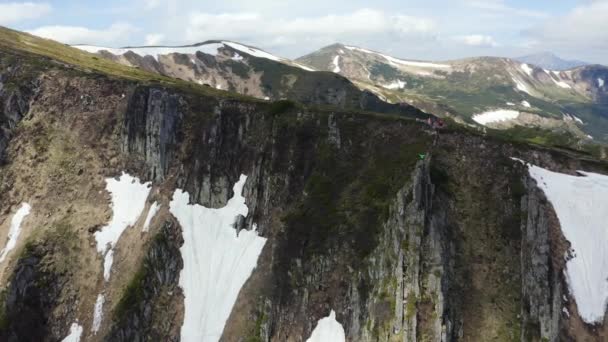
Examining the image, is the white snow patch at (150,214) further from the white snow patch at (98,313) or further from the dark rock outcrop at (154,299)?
the white snow patch at (98,313)

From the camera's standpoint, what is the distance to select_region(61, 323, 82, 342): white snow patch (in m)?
69.0

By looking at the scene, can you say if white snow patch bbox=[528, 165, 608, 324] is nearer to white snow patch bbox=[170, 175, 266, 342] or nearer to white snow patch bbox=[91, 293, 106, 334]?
white snow patch bbox=[170, 175, 266, 342]

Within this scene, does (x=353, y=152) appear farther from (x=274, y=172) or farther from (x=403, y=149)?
(x=274, y=172)

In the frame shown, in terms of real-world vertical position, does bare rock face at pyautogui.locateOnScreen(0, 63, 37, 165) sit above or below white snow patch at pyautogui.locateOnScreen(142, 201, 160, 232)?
above

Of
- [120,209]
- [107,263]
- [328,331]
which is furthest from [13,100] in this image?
[328,331]

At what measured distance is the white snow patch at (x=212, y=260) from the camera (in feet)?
225

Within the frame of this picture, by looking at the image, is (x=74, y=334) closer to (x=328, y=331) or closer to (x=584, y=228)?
(x=328, y=331)

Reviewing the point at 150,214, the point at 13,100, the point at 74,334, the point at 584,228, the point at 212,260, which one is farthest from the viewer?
the point at 13,100

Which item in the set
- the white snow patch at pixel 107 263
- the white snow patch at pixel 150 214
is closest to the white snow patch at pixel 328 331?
the white snow patch at pixel 150 214

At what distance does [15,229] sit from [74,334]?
23.0 m

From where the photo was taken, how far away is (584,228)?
2245 inches

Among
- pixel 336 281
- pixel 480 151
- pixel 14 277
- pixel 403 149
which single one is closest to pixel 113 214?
pixel 14 277

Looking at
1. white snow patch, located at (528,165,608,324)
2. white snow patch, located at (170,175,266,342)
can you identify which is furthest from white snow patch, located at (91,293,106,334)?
white snow patch, located at (528,165,608,324)

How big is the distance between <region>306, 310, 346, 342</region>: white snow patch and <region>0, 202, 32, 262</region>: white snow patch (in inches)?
2096
